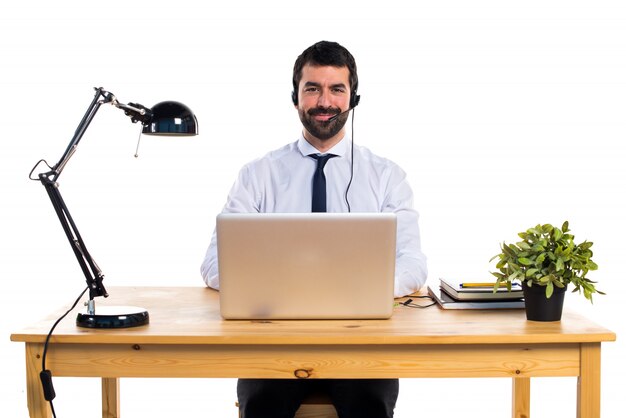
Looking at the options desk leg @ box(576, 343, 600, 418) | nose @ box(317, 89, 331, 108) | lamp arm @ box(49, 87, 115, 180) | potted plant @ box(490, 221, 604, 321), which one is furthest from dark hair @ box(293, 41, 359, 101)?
desk leg @ box(576, 343, 600, 418)

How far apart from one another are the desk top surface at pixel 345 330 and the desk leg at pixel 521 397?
2.02 ft

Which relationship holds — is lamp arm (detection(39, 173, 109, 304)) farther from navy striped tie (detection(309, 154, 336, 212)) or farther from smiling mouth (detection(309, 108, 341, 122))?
smiling mouth (detection(309, 108, 341, 122))

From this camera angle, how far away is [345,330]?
2.28 m

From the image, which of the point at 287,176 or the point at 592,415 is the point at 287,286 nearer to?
the point at 592,415

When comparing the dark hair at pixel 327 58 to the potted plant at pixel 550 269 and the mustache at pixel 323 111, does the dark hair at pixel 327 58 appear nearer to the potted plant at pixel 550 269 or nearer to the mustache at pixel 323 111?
the mustache at pixel 323 111

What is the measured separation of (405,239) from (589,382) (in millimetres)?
958

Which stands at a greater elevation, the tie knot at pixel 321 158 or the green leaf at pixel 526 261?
the tie knot at pixel 321 158

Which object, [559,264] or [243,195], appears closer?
[559,264]

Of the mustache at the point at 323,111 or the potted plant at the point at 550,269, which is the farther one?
Result: the mustache at the point at 323,111

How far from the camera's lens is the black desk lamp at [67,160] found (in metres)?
2.34

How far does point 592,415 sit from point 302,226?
3.08ft

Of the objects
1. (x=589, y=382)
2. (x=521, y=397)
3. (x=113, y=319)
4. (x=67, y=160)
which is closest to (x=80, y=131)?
(x=67, y=160)

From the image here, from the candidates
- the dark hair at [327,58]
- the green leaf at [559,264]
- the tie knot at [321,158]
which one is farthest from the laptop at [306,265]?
the dark hair at [327,58]

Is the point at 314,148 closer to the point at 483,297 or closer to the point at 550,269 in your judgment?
the point at 483,297
